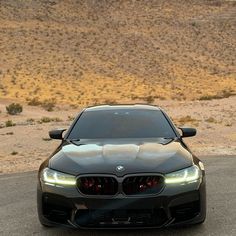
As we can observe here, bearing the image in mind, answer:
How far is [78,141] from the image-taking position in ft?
23.4

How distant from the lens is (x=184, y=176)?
588 cm

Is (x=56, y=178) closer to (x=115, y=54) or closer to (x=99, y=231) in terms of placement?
(x=99, y=231)

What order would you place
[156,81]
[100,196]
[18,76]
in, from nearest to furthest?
[100,196], [18,76], [156,81]

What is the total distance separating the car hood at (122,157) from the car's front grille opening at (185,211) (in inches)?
15.6

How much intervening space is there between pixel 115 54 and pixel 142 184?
194ft

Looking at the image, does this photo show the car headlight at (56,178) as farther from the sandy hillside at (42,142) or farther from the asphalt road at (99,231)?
the sandy hillside at (42,142)

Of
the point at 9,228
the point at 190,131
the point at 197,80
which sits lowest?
the point at 197,80

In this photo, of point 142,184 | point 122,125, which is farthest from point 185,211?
point 122,125

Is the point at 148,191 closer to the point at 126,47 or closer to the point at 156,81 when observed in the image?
the point at 156,81

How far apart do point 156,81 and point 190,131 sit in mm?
50472

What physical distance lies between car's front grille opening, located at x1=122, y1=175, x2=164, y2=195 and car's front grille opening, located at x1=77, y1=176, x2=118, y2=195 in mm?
121

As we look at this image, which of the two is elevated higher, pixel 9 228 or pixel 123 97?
pixel 9 228

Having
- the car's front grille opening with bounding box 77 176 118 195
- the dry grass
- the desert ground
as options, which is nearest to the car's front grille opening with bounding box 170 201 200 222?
the car's front grille opening with bounding box 77 176 118 195

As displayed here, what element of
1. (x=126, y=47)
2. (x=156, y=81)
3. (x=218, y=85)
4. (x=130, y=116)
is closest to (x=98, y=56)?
(x=126, y=47)
